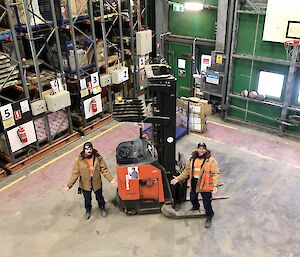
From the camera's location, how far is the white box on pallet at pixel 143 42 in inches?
447

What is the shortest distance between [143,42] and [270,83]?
14.2 ft

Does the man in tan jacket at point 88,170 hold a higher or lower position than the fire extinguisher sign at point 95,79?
lower

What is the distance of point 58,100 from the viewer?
914cm

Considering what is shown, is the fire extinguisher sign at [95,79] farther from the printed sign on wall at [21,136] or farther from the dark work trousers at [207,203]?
the dark work trousers at [207,203]

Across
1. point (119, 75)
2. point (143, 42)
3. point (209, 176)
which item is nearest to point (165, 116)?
point (209, 176)

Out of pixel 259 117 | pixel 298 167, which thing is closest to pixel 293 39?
pixel 259 117

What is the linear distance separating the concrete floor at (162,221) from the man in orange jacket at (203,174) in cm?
82

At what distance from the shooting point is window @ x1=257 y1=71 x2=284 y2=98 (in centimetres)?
1002

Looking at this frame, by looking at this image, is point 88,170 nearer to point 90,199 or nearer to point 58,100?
point 90,199

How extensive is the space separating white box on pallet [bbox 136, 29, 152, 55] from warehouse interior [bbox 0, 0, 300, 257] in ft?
0.16

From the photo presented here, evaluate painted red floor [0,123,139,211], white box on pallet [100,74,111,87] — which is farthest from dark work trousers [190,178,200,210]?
white box on pallet [100,74,111,87]

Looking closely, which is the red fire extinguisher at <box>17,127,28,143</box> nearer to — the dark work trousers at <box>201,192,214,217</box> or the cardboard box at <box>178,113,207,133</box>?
the cardboard box at <box>178,113,207,133</box>

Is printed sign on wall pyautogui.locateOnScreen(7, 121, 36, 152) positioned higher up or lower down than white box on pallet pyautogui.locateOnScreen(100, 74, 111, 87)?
lower down

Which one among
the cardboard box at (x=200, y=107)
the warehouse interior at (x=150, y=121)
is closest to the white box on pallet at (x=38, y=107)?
the warehouse interior at (x=150, y=121)
